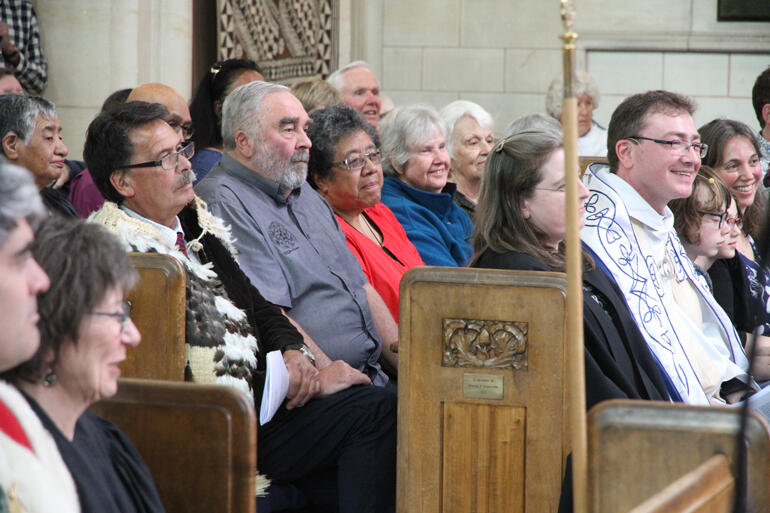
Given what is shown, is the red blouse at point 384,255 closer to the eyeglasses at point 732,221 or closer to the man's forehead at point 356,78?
the eyeglasses at point 732,221

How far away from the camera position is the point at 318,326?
131 inches

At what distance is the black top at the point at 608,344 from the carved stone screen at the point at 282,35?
474 cm

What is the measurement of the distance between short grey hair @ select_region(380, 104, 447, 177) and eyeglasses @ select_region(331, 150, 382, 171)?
2.32 ft

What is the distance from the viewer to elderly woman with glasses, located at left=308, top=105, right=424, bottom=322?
3871 mm

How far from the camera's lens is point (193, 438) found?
1.82 metres

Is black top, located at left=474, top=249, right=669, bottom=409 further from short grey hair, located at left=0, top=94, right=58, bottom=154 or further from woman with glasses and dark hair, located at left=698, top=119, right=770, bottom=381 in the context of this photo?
short grey hair, located at left=0, top=94, right=58, bottom=154

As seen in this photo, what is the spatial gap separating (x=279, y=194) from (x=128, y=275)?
183 cm

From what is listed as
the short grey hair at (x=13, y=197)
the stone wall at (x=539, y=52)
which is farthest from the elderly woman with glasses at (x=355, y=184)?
the stone wall at (x=539, y=52)

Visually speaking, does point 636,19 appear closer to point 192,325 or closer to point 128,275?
point 192,325

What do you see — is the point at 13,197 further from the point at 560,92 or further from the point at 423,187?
the point at 560,92

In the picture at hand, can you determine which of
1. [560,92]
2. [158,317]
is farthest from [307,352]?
[560,92]

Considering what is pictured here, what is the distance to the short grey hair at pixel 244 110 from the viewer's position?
3.62m

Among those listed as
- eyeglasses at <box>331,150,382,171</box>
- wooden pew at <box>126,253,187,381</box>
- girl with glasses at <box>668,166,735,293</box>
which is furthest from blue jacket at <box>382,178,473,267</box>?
wooden pew at <box>126,253,187,381</box>

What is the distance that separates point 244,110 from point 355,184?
0.51 meters
